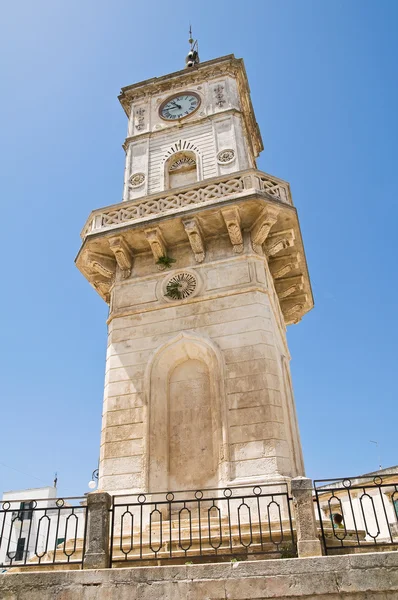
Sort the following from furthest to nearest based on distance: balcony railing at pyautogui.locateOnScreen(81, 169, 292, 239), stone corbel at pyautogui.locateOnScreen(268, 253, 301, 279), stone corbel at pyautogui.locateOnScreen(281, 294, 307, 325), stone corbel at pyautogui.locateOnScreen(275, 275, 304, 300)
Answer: stone corbel at pyautogui.locateOnScreen(281, 294, 307, 325)
stone corbel at pyautogui.locateOnScreen(275, 275, 304, 300)
stone corbel at pyautogui.locateOnScreen(268, 253, 301, 279)
balcony railing at pyautogui.locateOnScreen(81, 169, 292, 239)

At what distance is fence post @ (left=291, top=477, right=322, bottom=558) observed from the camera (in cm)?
677

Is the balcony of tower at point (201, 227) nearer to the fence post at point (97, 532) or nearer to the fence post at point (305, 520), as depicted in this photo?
the fence post at point (97, 532)

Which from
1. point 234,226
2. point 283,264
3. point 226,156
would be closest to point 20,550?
point 234,226

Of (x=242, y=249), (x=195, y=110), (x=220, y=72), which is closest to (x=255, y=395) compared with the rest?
(x=242, y=249)

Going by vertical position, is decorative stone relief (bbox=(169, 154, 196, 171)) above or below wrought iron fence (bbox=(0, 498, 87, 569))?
above

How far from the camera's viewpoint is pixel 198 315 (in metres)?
12.0

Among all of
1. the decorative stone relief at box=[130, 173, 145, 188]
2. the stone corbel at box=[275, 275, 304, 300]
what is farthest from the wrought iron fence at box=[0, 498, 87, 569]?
the decorative stone relief at box=[130, 173, 145, 188]

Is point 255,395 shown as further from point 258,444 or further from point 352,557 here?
point 352,557

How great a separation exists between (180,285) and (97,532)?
21.4ft

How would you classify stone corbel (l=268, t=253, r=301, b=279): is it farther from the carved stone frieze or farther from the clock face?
the clock face

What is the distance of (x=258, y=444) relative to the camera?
9.96m

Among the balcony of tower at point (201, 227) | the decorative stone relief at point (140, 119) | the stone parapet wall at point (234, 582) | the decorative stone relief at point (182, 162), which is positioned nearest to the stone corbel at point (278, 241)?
the balcony of tower at point (201, 227)

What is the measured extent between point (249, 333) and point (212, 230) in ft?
10.6

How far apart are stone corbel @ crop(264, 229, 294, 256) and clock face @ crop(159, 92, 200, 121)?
6395 millimetres
